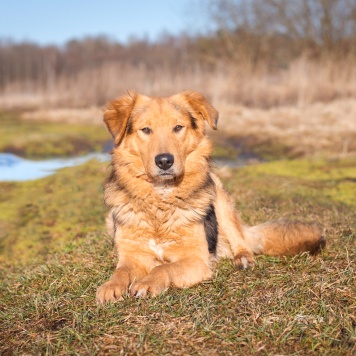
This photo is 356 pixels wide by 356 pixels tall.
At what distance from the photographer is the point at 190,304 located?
4.05 meters

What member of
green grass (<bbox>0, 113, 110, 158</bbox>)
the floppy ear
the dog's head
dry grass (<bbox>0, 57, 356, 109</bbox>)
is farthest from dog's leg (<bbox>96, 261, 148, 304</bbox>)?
dry grass (<bbox>0, 57, 356, 109</bbox>)

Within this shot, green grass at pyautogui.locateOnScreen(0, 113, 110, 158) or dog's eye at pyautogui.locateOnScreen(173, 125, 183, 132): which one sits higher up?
dog's eye at pyautogui.locateOnScreen(173, 125, 183, 132)

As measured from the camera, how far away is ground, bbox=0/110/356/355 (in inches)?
135

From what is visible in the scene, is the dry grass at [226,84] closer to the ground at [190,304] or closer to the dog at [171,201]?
the ground at [190,304]

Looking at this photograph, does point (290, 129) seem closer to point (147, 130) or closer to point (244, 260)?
point (244, 260)

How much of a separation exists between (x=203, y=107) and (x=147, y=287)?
85.2 inches

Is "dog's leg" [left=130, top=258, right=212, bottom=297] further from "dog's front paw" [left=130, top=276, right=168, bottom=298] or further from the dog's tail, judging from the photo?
the dog's tail

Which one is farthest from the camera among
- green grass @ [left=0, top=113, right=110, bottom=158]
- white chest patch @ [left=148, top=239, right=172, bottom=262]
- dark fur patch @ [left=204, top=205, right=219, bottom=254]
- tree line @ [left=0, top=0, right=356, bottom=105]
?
tree line @ [left=0, top=0, right=356, bottom=105]

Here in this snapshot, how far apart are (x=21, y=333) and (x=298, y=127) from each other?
1389 centimetres

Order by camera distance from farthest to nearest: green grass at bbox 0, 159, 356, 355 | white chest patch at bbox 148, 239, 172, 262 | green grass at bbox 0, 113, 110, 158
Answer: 1. green grass at bbox 0, 113, 110, 158
2. white chest patch at bbox 148, 239, 172, 262
3. green grass at bbox 0, 159, 356, 355

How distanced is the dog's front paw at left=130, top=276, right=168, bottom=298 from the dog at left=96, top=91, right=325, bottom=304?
0.68 feet

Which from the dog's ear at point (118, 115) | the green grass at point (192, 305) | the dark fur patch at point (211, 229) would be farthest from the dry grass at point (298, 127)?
the dog's ear at point (118, 115)

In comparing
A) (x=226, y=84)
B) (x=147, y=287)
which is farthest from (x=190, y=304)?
(x=226, y=84)

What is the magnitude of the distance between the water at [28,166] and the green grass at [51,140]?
0.78m
